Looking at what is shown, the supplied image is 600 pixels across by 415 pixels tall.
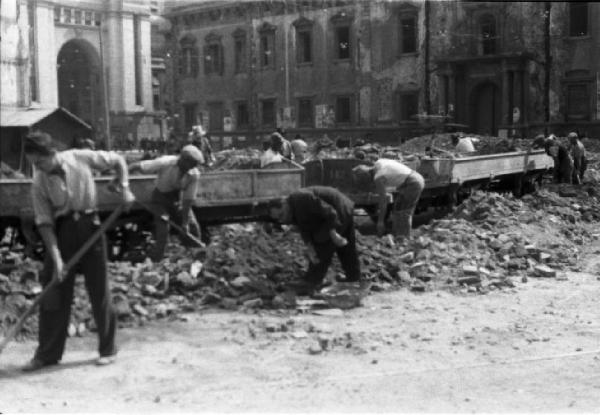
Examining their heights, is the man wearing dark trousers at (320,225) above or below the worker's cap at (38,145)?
below

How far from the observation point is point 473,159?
15766mm

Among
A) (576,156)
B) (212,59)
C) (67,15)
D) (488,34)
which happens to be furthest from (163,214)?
(212,59)

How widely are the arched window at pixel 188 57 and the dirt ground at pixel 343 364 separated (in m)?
36.1

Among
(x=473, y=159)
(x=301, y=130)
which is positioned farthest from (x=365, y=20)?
(x=473, y=159)

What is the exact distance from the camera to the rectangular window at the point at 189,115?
43625mm

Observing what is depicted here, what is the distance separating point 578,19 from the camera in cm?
3094

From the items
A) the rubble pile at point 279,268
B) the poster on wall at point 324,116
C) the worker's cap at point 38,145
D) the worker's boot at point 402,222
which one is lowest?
the rubble pile at point 279,268

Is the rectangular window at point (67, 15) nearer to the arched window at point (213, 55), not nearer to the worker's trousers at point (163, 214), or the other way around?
the arched window at point (213, 55)

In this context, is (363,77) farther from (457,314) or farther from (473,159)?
(457,314)

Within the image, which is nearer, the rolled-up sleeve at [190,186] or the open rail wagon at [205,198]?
the open rail wagon at [205,198]

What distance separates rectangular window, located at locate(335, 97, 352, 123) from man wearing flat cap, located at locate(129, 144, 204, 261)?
2740 centimetres

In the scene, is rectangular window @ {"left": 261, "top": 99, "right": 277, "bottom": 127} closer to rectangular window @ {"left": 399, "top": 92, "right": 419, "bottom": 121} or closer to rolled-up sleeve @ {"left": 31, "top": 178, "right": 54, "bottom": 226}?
rectangular window @ {"left": 399, "top": 92, "right": 419, "bottom": 121}

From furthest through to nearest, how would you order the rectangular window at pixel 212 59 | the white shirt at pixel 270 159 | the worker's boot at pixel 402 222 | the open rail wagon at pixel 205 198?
the rectangular window at pixel 212 59 → the white shirt at pixel 270 159 → the worker's boot at pixel 402 222 → the open rail wagon at pixel 205 198

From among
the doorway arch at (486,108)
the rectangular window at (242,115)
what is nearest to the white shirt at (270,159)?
the doorway arch at (486,108)
